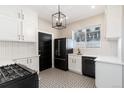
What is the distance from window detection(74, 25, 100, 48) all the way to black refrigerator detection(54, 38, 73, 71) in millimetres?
471

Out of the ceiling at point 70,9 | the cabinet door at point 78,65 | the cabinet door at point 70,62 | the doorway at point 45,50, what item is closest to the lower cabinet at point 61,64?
the cabinet door at point 70,62

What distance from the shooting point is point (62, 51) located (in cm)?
454

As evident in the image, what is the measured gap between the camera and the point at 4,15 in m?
2.46

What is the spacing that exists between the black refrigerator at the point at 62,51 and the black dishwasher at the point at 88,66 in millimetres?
998

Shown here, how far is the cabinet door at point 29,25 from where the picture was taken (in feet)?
9.83

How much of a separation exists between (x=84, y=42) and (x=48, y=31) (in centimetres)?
203

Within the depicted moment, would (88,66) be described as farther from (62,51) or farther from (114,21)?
(114,21)

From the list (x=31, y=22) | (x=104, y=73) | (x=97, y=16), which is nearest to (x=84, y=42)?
(x=97, y=16)

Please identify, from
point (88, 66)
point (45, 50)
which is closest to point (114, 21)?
point (88, 66)

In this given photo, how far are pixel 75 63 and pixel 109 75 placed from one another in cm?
202

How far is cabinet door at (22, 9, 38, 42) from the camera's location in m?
3.00

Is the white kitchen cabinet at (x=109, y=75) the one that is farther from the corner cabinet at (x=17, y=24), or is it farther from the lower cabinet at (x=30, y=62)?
the corner cabinet at (x=17, y=24)

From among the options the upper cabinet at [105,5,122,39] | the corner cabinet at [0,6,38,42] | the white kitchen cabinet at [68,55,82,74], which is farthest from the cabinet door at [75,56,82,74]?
the corner cabinet at [0,6,38,42]
